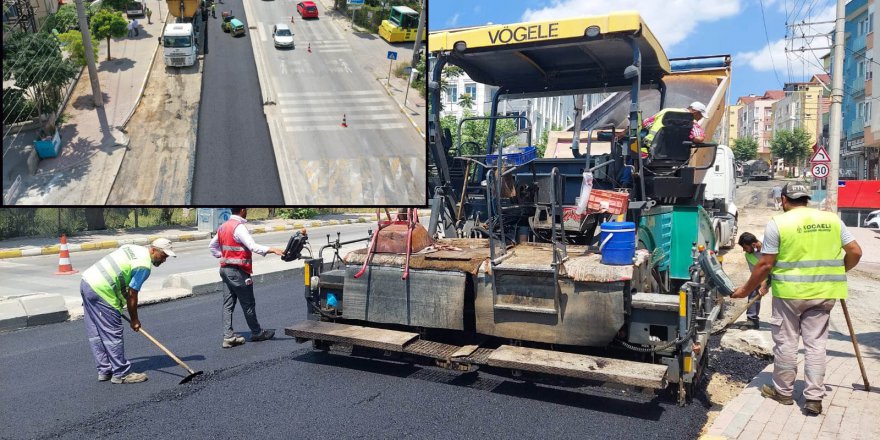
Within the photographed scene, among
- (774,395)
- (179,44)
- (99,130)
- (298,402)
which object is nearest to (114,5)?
(179,44)

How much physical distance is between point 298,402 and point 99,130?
2.96 meters

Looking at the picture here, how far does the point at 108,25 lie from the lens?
5.77m

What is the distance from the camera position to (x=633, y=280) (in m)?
4.75

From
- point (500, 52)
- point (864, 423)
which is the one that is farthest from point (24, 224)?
point (864, 423)

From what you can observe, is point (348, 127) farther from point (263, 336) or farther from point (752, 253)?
point (752, 253)

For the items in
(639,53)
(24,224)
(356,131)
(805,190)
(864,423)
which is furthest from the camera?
(24,224)

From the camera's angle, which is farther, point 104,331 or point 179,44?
point 179,44

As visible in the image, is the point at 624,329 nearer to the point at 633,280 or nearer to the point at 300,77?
the point at 633,280

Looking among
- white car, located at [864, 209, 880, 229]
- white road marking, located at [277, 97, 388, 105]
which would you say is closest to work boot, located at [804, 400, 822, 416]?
white road marking, located at [277, 97, 388, 105]

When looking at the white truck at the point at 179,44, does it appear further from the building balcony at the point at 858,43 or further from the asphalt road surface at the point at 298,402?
the building balcony at the point at 858,43

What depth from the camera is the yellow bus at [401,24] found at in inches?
267

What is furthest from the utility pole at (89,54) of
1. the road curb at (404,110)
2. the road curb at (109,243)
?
the road curb at (109,243)

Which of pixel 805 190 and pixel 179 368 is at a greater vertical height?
pixel 805 190

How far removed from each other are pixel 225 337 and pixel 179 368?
728 millimetres
